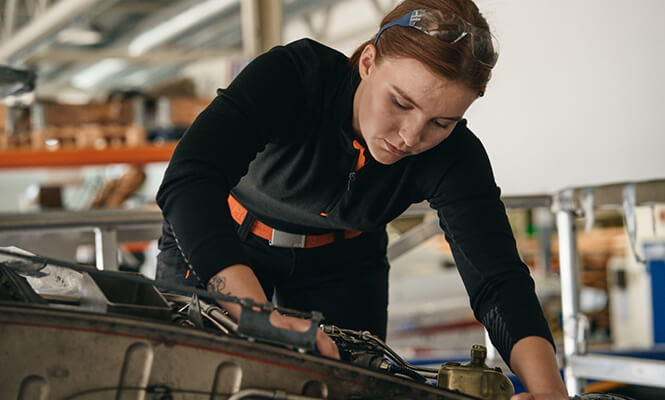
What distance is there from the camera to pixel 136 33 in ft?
30.5

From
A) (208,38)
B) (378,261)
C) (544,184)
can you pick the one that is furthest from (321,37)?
(378,261)

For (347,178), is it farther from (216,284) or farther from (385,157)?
(216,284)

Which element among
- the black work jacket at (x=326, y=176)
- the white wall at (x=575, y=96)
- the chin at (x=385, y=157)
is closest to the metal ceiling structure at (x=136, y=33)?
the white wall at (x=575, y=96)

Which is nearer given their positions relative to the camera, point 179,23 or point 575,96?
point 575,96

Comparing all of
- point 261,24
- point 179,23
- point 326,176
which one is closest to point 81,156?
point 261,24

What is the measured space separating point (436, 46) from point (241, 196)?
1.70 ft

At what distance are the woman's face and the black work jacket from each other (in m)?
0.08

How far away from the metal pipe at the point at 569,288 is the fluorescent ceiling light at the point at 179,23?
16.6 ft

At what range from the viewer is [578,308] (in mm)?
2168

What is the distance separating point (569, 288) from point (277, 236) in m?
1.17

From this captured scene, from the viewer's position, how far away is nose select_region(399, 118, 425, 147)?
1040 mm

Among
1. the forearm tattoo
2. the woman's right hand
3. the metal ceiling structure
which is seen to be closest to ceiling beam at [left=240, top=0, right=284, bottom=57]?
the metal ceiling structure

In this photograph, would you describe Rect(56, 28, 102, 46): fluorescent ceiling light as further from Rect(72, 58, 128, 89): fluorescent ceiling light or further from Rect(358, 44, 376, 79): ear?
Rect(358, 44, 376, 79): ear

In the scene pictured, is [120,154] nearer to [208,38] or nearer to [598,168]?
[598,168]
